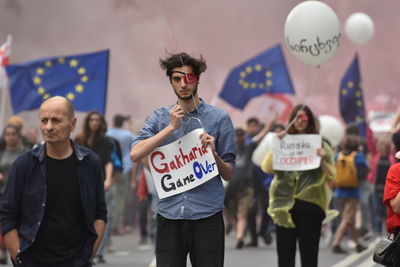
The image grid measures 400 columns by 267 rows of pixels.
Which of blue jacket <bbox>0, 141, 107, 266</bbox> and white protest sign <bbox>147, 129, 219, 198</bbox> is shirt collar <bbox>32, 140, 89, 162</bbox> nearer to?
blue jacket <bbox>0, 141, 107, 266</bbox>

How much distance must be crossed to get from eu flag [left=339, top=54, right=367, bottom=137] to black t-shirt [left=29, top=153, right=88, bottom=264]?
42.7 feet

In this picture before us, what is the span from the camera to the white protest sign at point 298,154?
30.1 ft

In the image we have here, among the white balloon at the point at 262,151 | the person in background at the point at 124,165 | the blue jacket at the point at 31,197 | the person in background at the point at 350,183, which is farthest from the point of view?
the person in background at the point at 124,165

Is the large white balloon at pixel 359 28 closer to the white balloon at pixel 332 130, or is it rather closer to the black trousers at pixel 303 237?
the white balloon at pixel 332 130

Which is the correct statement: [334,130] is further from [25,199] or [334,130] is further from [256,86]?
[25,199]

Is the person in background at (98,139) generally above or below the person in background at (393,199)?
above

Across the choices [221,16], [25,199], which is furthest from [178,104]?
[221,16]

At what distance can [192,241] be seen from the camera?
→ 21.4ft

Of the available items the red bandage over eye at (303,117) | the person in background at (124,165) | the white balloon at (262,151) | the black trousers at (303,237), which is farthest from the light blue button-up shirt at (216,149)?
the person in background at (124,165)

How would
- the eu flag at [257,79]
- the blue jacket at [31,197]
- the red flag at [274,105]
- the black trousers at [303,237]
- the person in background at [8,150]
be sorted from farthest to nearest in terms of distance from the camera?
the red flag at [274,105], the eu flag at [257,79], the person in background at [8,150], the black trousers at [303,237], the blue jacket at [31,197]

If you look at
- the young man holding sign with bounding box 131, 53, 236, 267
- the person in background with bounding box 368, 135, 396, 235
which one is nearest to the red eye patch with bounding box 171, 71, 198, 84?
the young man holding sign with bounding box 131, 53, 236, 267

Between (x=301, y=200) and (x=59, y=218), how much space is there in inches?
141

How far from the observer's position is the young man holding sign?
6.48 metres

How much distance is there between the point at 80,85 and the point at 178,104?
740cm
